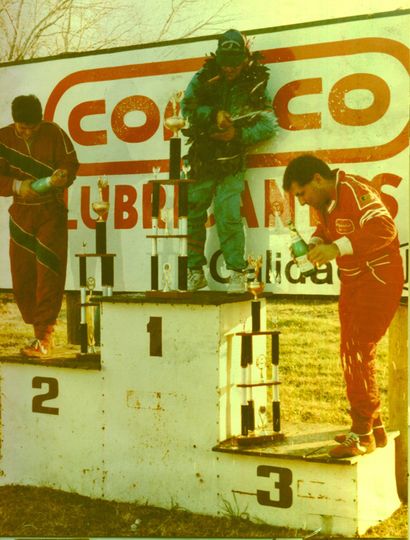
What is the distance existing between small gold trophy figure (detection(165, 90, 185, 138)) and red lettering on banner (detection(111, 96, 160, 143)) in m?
0.16

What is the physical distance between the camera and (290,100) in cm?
430

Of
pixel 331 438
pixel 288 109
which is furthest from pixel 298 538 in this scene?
pixel 288 109

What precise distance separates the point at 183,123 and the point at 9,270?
1.40 meters

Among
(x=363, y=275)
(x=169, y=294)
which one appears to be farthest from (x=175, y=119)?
(x=363, y=275)

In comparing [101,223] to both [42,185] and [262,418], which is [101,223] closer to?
[42,185]

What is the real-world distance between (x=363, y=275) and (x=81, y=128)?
71.9 inches

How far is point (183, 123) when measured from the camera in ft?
14.3

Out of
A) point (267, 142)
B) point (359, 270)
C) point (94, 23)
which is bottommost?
point (359, 270)

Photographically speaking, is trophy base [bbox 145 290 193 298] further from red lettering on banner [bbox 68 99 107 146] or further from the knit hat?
the knit hat

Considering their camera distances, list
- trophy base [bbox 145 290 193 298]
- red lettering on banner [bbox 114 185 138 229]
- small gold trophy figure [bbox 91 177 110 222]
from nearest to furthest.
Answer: trophy base [bbox 145 290 193 298] < small gold trophy figure [bbox 91 177 110 222] < red lettering on banner [bbox 114 185 138 229]

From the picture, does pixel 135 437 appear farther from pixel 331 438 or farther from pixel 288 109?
pixel 288 109

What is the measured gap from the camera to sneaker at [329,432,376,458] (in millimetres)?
3992

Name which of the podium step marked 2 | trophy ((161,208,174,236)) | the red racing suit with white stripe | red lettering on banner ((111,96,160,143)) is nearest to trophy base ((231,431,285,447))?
the podium step marked 2

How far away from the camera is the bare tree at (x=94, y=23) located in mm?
4371
